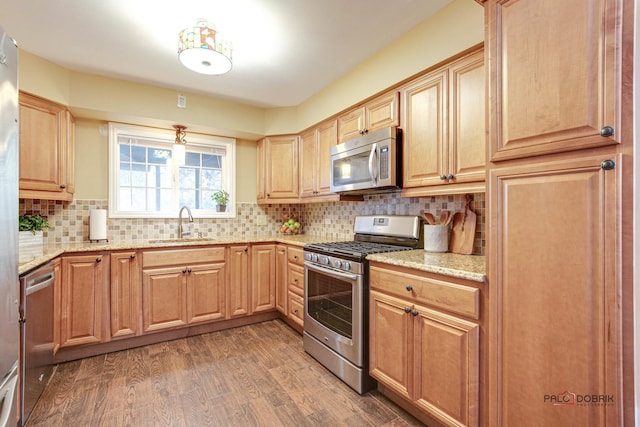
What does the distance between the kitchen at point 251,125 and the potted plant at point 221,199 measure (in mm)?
192

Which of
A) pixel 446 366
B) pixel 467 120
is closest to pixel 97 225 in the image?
pixel 446 366

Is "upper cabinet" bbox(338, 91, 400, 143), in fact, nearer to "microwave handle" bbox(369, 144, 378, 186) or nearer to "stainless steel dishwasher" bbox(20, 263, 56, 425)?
"microwave handle" bbox(369, 144, 378, 186)

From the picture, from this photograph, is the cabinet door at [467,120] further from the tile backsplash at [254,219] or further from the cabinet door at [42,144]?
the cabinet door at [42,144]

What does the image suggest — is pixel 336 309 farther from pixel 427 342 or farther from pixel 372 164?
pixel 372 164

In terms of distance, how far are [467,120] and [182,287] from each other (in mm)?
2735

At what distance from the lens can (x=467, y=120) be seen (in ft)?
5.85

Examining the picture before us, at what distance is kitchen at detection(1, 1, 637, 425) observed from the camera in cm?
181

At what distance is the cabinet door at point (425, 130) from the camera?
1.93 meters

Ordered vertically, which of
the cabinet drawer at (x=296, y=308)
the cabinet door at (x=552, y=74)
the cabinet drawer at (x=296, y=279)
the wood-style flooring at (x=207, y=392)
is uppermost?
the cabinet door at (x=552, y=74)

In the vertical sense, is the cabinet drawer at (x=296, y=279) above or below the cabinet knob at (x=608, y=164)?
below

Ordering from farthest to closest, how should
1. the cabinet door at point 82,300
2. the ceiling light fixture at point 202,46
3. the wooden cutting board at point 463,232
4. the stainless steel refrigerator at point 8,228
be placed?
the cabinet door at point 82,300
the wooden cutting board at point 463,232
the ceiling light fixture at point 202,46
the stainless steel refrigerator at point 8,228

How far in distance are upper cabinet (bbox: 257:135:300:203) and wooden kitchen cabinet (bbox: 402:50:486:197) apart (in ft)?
5.36

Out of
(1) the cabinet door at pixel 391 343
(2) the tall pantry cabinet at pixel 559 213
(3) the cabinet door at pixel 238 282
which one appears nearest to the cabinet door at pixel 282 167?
(3) the cabinet door at pixel 238 282

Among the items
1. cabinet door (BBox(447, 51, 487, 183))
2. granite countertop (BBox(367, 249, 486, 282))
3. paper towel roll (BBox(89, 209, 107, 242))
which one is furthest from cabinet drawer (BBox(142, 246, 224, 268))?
cabinet door (BBox(447, 51, 487, 183))
